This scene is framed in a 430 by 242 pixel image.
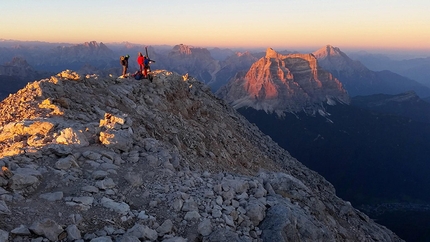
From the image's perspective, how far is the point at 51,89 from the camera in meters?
18.0

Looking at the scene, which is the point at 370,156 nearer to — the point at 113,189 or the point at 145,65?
the point at 145,65

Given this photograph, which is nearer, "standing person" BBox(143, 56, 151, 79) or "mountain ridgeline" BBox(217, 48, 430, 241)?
"standing person" BBox(143, 56, 151, 79)

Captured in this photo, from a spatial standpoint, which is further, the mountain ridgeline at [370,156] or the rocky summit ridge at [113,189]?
the mountain ridgeline at [370,156]

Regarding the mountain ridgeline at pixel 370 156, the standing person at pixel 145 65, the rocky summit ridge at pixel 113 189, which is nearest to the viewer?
the rocky summit ridge at pixel 113 189

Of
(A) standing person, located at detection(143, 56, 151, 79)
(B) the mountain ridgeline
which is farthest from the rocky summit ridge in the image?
(B) the mountain ridgeline

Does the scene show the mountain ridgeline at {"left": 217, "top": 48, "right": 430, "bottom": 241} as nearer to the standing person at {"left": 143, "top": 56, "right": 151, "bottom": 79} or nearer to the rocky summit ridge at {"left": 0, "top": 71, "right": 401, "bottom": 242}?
the standing person at {"left": 143, "top": 56, "right": 151, "bottom": 79}

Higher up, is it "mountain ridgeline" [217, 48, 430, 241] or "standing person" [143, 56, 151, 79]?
"standing person" [143, 56, 151, 79]

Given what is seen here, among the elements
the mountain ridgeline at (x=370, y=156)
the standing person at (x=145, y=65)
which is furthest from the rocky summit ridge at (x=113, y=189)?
the mountain ridgeline at (x=370, y=156)

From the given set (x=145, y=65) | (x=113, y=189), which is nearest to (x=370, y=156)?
(x=145, y=65)

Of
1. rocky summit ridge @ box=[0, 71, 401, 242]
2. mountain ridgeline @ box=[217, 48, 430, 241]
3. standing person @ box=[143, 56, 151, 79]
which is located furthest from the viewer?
mountain ridgeline @ box=[217, 48, 430, 241]

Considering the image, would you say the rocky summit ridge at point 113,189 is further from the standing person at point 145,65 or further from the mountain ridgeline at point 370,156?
the mountain ridgeline at point 370,156

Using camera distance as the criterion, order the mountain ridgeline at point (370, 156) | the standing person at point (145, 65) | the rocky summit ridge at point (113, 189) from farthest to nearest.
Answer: the mountain ridgeline at point (370, 156), the standing person at point (145, 65), the rocky summit ridge at point (113, 189)

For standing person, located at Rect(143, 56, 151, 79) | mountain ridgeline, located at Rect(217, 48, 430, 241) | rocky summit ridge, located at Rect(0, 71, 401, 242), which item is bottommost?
mountain ridgeline, located at Rect(217, 48, 430, 241)

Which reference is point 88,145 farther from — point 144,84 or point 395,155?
point 395,155
